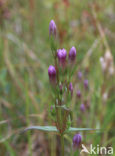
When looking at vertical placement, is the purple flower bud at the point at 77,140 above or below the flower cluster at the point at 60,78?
below

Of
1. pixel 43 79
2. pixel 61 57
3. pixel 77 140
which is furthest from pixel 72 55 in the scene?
pixel 43 79

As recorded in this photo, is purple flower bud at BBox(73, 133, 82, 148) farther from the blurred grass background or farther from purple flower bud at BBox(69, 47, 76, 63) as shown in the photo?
purple flower bud at BBox(69, 47, 76, 63)

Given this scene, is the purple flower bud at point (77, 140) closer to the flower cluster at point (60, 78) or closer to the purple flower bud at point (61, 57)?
the flower cluster at point (60, 78)

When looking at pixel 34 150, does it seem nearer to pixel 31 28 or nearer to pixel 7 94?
pixel 7 94

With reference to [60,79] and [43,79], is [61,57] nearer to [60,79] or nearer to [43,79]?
[60,79]

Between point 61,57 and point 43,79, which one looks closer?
point 61,57

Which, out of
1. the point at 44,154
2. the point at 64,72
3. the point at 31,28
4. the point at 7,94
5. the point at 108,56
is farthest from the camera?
the point at 31,28

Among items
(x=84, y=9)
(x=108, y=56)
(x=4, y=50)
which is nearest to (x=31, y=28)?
(x=84, y=9)

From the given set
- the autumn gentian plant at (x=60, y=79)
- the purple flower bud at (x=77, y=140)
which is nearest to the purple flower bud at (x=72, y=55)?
the autumn gentian plant at (x=60, y=79)
